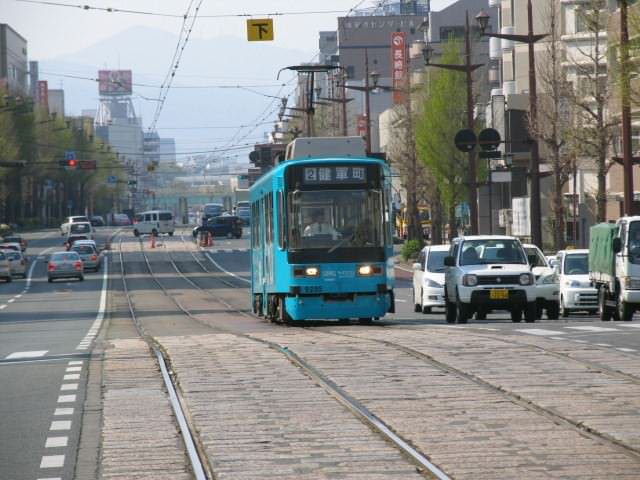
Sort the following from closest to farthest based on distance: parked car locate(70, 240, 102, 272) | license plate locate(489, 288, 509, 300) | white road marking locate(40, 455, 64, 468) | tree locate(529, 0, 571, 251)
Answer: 1. white road marking locate(40, 455, 64, 468)
2. license plate locate(489, 288, 509, 300)
3. tree locate(529, 0, 571, 251)
4. parked car locate(70, 240, 102, 272)

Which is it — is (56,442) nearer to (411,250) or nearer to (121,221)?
(411,250)

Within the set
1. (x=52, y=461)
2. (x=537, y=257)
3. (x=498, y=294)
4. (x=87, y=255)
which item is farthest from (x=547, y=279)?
(x=87, y=255)

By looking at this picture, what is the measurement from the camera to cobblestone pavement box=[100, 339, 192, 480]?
1128cm

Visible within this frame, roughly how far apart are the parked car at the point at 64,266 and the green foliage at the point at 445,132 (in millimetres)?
17402

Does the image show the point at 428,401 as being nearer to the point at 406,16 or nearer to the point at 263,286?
the point at 263,286

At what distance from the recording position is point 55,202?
185625 millimetres

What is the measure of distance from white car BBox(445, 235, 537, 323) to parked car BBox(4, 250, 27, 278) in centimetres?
5033

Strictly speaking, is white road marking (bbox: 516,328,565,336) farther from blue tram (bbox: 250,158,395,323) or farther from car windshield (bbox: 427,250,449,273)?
car windshield (bbox: 427,250,449,273)

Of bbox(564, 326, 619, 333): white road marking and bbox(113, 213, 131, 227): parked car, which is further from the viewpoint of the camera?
bbox(113, 213, 131, 227): parked car

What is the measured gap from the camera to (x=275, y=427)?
13414 millimetres

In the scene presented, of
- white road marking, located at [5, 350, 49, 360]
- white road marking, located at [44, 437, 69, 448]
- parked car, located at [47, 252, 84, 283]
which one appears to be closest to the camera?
white road marking, located at [44, 437, 69, 448]

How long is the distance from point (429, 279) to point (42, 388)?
2203 cm

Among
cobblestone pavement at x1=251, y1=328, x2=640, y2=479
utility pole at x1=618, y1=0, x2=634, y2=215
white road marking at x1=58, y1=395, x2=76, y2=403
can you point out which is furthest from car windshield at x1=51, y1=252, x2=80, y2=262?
white road marking at x1=58, y1=395, x2=76, y2=403

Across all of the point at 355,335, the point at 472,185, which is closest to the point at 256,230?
the point at 355,335
